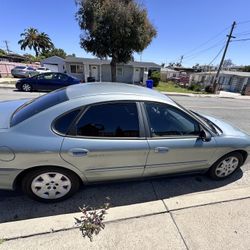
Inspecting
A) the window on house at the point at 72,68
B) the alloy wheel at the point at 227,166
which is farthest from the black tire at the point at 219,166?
the window on house at the point at 72,68

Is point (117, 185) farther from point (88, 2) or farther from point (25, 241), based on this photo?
point (88, 2)

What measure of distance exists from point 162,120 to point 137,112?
413mm

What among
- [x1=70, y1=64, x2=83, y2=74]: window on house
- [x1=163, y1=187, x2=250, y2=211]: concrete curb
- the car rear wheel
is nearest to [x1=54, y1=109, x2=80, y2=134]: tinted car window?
[x1=163, y1=187, x2=250, y2=211]: concrete curb

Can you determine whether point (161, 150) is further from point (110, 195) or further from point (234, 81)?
point (234, 81)

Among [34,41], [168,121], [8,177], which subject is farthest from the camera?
[34,41]

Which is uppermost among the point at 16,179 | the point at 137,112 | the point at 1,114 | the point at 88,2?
the point at 88,2

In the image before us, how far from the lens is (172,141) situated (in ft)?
8.52

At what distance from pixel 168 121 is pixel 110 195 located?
1353 millimetres

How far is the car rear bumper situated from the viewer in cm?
219

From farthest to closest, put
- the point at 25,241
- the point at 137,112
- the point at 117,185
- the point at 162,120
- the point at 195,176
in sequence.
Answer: the point at 195,176, the point at 117,185, the point at 162,120, the point at 137,112, the point at 25,241

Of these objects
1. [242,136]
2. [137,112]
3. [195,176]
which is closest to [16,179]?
[137,112]

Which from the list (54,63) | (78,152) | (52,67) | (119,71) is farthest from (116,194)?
(52,67)

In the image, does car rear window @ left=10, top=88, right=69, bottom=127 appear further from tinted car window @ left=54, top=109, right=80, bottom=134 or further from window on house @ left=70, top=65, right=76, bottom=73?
window on house @ left=70, top=65, right=76, bottom=73

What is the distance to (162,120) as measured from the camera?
104 inches
